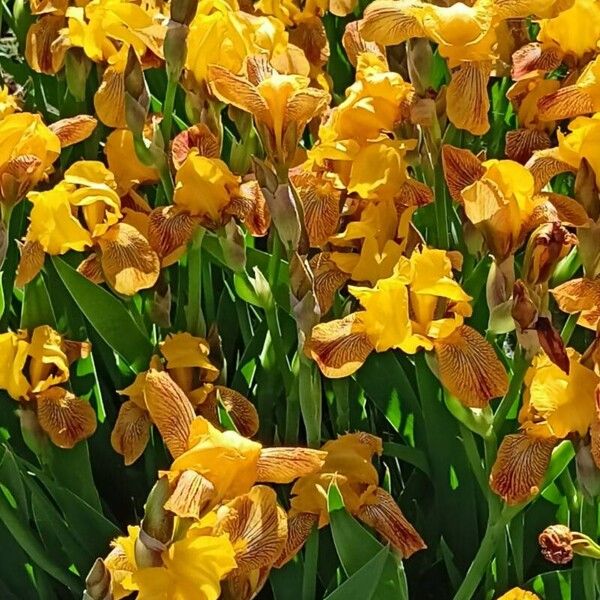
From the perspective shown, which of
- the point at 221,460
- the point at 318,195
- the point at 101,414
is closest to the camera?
the point at 221,460

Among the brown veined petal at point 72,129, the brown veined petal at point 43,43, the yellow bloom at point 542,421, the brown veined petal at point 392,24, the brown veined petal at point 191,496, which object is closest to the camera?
the brown veined petal at point 191,496

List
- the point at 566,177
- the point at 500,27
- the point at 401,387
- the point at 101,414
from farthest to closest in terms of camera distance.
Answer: the point at 566,177 < the point at 500,27 < the point at 101,414 < the point at 401,387

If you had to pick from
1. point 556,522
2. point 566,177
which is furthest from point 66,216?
point 566,177

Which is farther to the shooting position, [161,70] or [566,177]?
[161,70]

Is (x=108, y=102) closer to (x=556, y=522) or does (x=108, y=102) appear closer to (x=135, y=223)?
(x=135, y=223)

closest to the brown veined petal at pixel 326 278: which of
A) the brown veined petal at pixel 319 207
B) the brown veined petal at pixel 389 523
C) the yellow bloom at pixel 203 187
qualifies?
the brown veined petal at pixel 319 207

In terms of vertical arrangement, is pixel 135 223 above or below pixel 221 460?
below

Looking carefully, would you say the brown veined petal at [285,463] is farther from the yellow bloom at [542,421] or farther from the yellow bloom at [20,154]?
the yellow bloom at [20,154]

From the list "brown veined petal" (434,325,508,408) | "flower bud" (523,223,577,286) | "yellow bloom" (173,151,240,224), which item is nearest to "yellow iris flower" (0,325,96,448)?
"yellow bloom" (173,151,240,224)
